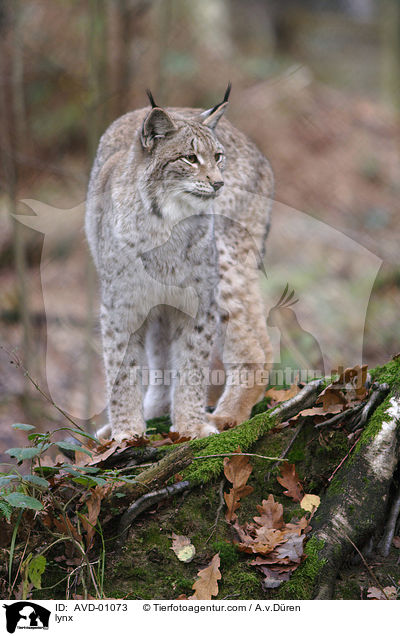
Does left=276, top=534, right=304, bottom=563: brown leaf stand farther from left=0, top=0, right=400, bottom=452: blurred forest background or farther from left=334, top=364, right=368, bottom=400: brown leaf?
left=0, top=0, right=400, bottom=452: blurred forest background

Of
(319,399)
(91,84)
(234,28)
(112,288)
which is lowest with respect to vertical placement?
(319,399)

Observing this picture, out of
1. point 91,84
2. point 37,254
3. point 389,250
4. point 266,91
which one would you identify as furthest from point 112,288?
point 266,91

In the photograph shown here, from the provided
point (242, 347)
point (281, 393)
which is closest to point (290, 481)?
point (281, 393)

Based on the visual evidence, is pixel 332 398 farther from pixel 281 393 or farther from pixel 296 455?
pixel 281 393

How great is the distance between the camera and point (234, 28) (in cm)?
1328

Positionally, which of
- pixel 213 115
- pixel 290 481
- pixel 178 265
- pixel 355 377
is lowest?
pixel 290 481

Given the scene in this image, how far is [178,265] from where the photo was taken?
3865mm

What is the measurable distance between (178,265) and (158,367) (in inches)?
40.0

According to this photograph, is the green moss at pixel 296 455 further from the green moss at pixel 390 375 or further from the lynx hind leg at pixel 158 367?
the lynx hind leg at pixel 158 367

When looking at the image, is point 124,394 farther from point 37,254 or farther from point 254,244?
point 37,254

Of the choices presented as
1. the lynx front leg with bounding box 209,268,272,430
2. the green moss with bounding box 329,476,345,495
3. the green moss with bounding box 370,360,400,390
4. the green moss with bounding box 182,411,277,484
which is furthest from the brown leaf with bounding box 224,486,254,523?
the lynx front leg with bounding box 209,268,272,430

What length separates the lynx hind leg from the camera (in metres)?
4.37
